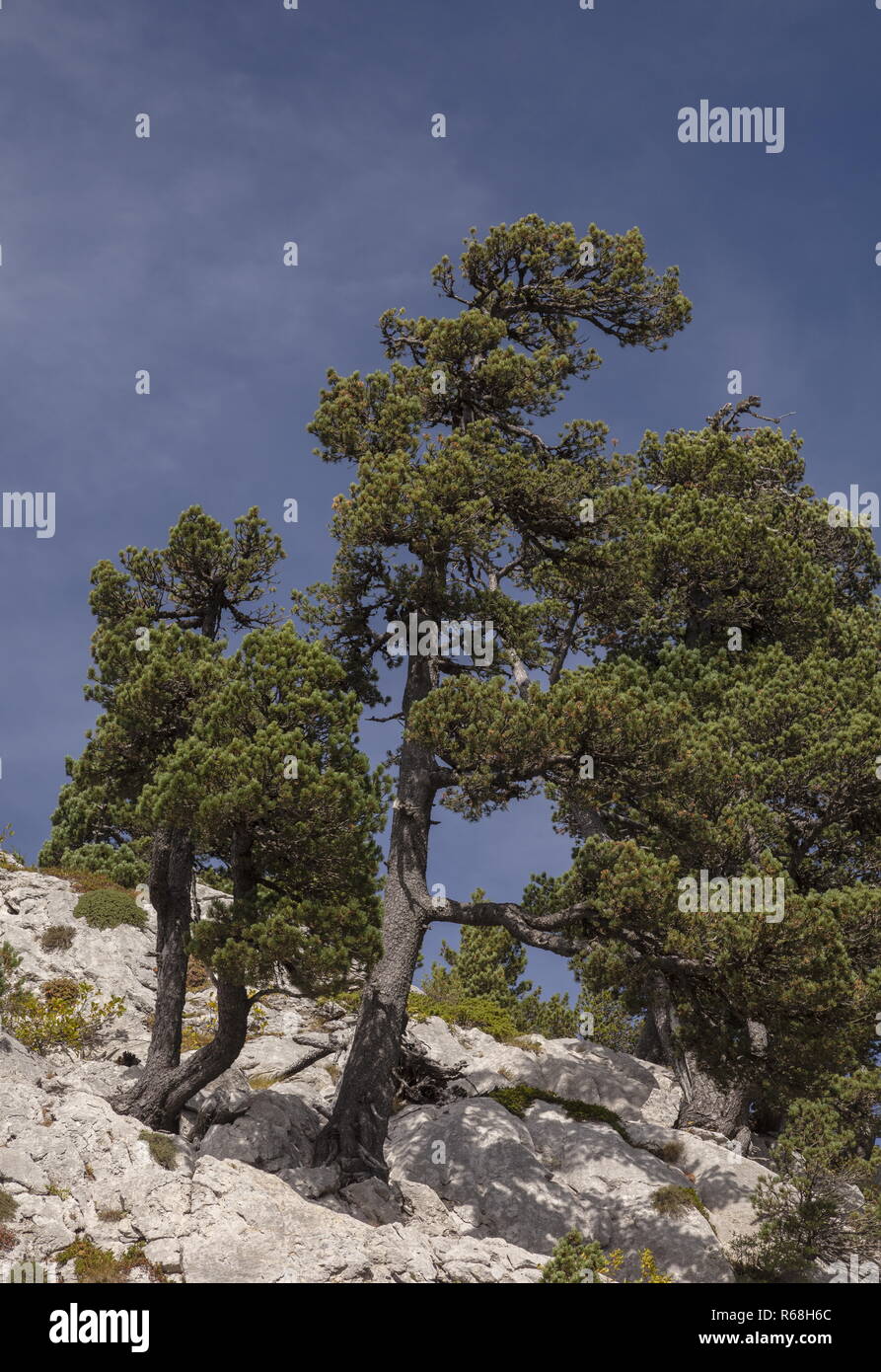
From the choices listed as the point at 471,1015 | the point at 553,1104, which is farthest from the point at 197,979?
the point at 553,1104

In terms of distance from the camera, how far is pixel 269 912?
52.5ft

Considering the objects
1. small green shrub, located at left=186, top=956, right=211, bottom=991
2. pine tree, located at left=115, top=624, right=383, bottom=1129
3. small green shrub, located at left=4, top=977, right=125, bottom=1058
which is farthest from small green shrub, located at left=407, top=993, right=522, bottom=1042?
pine tree, located at left=115, top=624, right=383, bottom=1129

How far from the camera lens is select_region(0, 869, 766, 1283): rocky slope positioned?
41.9ft

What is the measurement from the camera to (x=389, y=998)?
58.3 ft

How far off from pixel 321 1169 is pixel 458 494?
1160 cm

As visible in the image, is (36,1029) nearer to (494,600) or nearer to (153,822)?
(153,822)

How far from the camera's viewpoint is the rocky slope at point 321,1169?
12.8 meters

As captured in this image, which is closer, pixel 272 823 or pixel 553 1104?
pixel 272 823

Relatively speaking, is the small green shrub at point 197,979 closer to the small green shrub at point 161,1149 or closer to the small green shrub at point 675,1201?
the small green shrub at point 161,1149

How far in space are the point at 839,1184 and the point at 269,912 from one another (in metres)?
10.6

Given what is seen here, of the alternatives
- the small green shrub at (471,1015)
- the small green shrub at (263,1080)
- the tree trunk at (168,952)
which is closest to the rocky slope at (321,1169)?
the small green shrub at (263,1080)

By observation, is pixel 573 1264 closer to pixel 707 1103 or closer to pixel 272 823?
pixel 272 823
